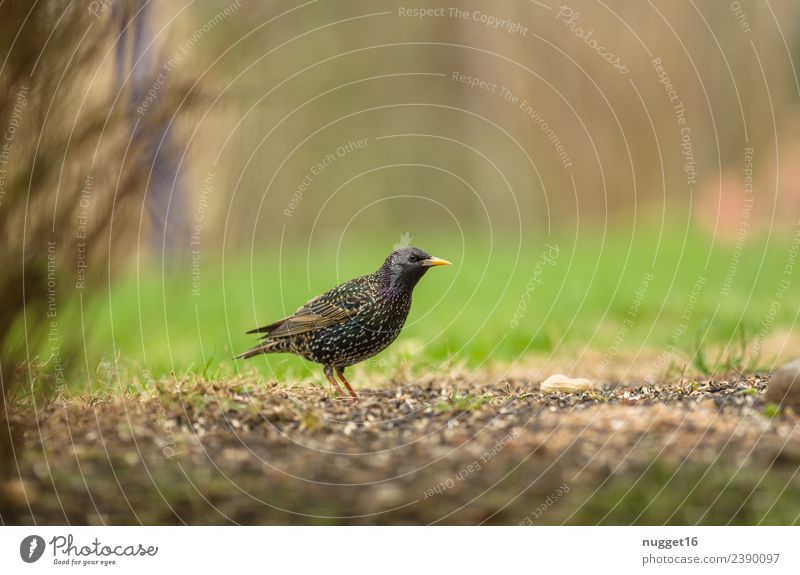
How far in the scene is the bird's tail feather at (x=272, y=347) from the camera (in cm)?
635

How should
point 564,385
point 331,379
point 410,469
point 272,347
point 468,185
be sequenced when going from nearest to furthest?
1. point 410,469
2. point 564,385
3. point 331,379
4. point 272,347
5. point 468,185

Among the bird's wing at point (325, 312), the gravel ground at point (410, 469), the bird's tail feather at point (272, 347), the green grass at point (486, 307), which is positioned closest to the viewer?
the gravel ground at point (410, 469)

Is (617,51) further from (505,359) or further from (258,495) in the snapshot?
(258,495)

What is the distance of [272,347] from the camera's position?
6465 millimetres

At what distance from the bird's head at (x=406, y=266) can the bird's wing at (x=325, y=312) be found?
22 centimetres

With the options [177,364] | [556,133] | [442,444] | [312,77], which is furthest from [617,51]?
Result: [442,444]

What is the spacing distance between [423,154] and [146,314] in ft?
72.9

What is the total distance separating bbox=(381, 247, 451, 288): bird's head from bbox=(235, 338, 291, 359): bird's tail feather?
84 centimetres

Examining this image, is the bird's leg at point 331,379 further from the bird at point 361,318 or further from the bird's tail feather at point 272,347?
the bird's tail feather at point 272,347

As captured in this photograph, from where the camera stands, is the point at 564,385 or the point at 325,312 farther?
the point at 325,312

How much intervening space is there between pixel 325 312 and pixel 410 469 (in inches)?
68.8

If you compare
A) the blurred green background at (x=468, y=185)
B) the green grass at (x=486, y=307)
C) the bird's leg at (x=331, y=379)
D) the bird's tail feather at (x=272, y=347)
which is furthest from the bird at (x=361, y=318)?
the green grass at (x=486, y=307)

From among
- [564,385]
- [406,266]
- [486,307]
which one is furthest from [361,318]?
[486,307]

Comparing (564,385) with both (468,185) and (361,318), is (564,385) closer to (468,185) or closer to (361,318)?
(361,318)
